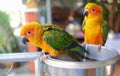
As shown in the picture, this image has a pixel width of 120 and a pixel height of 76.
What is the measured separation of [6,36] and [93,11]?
103 centimetres

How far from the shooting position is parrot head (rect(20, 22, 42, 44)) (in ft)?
2.00

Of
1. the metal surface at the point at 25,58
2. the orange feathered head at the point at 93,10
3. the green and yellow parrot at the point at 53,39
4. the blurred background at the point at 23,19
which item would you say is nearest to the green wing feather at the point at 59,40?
the green and yellow parrot at the point at 53,39

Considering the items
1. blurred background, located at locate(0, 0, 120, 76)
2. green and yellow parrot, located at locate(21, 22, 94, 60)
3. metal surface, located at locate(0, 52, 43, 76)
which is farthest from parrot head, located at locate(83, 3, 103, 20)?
blurred background, located at locate(0, 0, 120, 76)

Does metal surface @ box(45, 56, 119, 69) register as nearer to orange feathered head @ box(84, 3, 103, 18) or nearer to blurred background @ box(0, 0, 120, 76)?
orange feathered head @ box(84, 3, 103, 18)

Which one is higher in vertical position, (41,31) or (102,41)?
(41,31)

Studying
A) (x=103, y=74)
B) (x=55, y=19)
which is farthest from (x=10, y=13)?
(x=103, y=74)

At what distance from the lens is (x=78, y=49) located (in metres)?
0.60

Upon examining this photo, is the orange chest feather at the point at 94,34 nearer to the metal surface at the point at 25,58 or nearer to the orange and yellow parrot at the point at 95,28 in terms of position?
the orange and yellow parrot at the point at 95,28

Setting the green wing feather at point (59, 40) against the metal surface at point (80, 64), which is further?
the green wing feather at point (59, 40)

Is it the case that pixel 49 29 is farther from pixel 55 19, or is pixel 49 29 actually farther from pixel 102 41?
pixel 55 19

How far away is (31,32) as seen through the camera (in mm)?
625

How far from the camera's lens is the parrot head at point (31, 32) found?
61 cm

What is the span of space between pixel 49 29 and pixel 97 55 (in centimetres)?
15

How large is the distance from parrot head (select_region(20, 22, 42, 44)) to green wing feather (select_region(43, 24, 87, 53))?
0.02m
